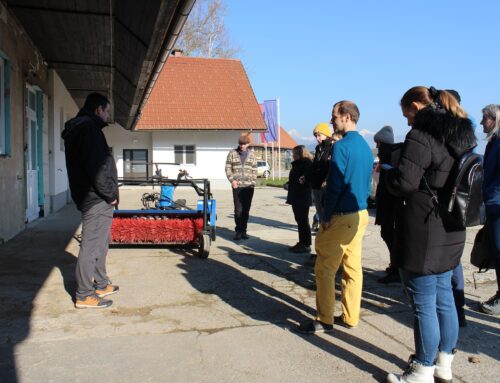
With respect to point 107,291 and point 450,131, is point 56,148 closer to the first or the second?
point 107,291

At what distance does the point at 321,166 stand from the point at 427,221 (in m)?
2.38

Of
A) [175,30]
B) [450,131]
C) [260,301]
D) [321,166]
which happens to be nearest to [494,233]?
[321,166]

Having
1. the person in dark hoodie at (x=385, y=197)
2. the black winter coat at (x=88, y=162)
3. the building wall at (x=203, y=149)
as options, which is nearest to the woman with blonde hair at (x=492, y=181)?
the person in dark hoodie at (x=385, y=197)

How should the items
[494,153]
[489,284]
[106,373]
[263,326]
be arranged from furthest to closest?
[489,284], [494,153], [263,326], [106,373]

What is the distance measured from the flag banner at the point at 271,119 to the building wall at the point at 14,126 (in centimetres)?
2699

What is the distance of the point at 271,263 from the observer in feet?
22.2

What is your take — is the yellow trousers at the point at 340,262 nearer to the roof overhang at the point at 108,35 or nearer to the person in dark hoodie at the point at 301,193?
the roof overhang at the point at 108,35

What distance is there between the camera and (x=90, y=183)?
4.67 metres

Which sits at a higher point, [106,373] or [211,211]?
[211,211]

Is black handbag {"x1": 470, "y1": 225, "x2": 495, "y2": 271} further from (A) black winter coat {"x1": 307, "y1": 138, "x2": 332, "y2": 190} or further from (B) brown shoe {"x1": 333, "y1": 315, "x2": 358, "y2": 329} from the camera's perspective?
(A) black winter coat {"x1": 307, "y1": 138, "x2": 332, "y2": 190}

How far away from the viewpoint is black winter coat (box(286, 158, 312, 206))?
23.9 feet

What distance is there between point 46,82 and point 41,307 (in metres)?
8.39

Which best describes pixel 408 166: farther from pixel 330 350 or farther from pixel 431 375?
pixel 330 350

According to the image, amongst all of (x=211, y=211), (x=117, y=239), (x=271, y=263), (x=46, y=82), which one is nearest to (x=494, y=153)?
(x=271, y=263)
